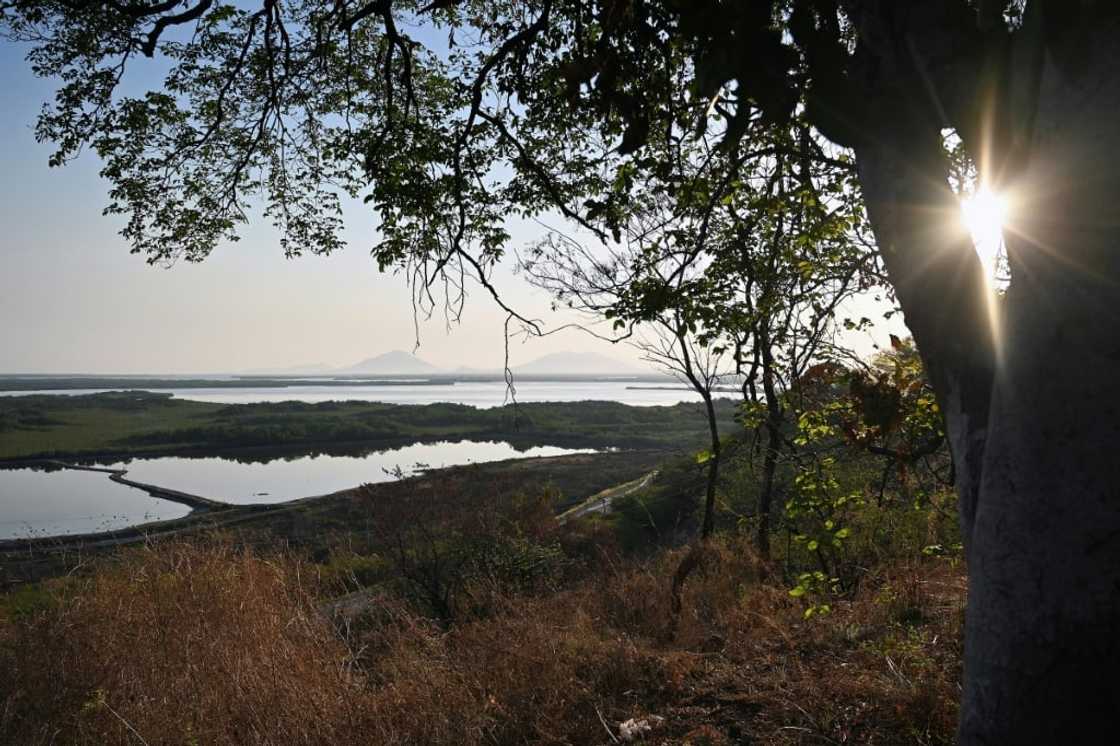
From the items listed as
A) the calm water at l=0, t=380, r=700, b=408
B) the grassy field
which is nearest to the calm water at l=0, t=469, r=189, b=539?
the grassy field

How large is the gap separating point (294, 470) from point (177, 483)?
6.23 metres

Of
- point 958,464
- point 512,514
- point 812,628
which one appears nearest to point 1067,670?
point 958,464

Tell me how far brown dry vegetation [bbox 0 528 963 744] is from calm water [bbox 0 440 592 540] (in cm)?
895

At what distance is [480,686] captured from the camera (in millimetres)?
4211

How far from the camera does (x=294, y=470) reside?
37625 millimetres

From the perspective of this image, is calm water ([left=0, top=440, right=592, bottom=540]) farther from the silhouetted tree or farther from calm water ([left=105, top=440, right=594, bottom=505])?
the silhouetted tree

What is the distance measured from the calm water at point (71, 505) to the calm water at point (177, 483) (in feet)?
0.09

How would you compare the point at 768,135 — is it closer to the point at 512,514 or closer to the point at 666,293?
the point at 666,293

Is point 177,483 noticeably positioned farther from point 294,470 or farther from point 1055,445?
point 1055,445

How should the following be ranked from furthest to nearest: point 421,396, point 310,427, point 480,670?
point 421,396 < point 310,427 < point 480,670

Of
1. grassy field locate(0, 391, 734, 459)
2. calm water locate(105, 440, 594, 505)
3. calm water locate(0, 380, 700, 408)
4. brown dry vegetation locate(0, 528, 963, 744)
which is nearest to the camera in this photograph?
brown dry vegetation locate(0, 528, 963, 744)

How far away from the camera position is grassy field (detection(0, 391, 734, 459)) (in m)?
45.7

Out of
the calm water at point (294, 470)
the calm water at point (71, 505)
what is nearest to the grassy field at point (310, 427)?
the calm water at point (294, 470)

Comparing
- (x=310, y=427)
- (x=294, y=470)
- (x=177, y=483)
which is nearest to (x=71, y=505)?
(x=177, y=483)
